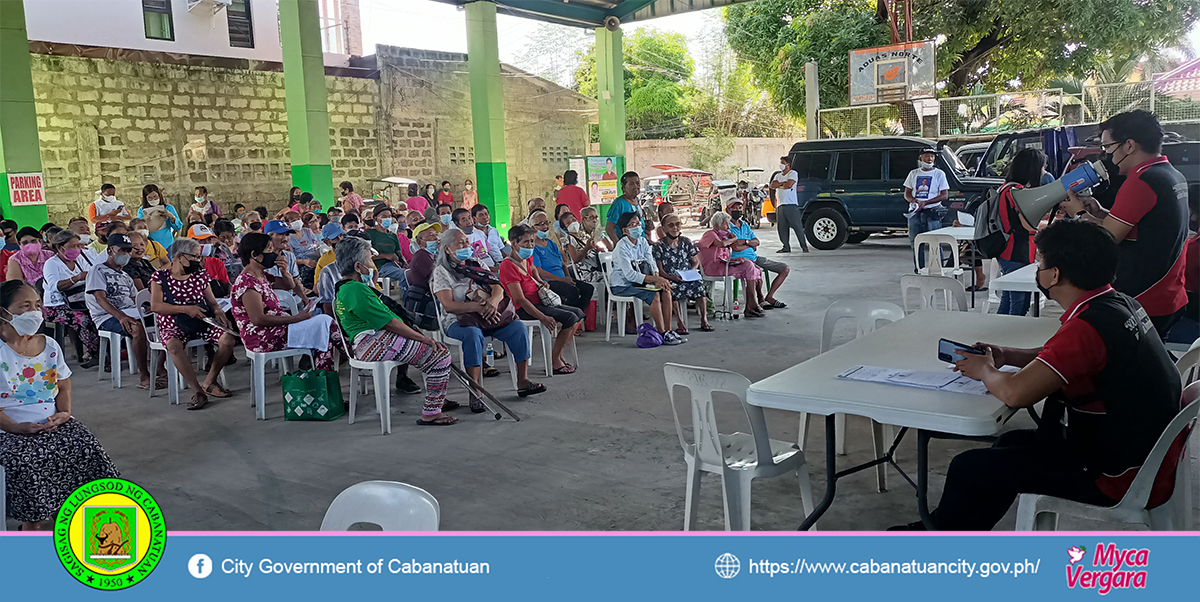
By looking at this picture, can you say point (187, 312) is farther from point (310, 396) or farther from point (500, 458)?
point (500, 458)

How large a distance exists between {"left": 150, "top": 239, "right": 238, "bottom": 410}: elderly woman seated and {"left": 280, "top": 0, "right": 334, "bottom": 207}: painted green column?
5711 mm

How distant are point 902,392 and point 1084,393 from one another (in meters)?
0.43

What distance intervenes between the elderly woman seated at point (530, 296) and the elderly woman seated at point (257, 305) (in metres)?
1.21

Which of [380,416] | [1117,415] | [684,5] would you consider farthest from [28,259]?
[684,5]

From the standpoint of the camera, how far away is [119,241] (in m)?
5.60

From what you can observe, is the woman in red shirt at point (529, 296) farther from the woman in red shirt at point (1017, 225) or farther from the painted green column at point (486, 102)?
the painted green column at point (486, 102)

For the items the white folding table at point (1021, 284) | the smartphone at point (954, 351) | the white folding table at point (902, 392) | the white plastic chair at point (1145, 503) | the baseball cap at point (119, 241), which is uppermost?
the baseball cap at point (119, 241)

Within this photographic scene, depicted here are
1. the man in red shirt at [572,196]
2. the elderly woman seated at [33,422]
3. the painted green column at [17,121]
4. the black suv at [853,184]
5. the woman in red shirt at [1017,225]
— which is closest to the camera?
the elderly woman seated at [33,422]

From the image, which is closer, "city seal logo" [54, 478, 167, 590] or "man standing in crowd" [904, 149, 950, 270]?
"city seal logo" [54, 478, 167, 590]

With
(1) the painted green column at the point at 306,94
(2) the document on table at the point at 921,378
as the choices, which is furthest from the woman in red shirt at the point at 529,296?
(1) the painted green column at the point at 306,94

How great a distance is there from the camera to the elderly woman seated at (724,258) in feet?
23.8

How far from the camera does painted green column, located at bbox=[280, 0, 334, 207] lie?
1066cm

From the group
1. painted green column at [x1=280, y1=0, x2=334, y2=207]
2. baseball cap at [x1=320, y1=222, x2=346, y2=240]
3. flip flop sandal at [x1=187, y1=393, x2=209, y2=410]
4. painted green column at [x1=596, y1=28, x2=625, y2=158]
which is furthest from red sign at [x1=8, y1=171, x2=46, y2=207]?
painted green column at [x1=596, y1=28, x2=625, y2=158]

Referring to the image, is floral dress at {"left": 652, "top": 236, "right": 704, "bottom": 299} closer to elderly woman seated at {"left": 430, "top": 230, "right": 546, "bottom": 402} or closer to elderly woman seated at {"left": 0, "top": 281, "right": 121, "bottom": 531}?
elderly woman seated at {"left": 430, "top": 230, "right": 546, "bottom": 402}
